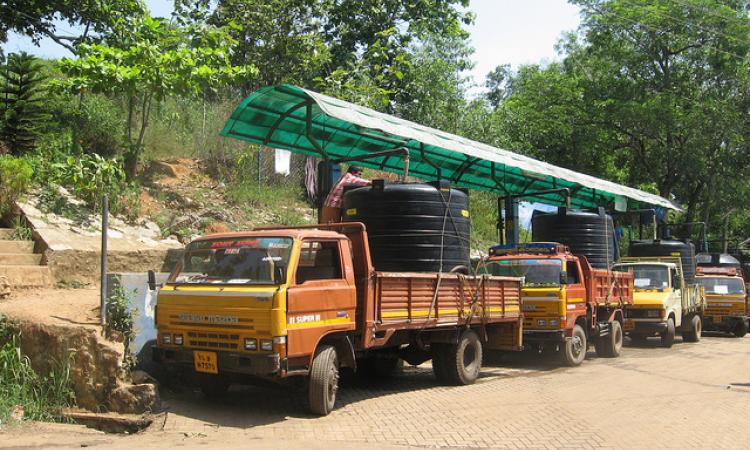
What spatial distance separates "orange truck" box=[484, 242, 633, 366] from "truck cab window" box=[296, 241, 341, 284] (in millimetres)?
4173

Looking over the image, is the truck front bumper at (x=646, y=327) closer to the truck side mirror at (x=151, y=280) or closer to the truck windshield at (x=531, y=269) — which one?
the truck windshield at (x=531, y=269)

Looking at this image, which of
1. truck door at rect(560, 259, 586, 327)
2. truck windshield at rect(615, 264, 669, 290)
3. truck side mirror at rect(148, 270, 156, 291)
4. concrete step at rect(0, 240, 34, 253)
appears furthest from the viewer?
truck windshield at rect(615, 264, 669, 290)

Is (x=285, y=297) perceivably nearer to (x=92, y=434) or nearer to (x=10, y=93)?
(x=92, y=434)

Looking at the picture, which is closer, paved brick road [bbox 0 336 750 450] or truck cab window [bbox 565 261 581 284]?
paved brick road [bbox 0 336 750 450]

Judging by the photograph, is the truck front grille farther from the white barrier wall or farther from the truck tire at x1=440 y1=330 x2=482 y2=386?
the truck tire at x1=440 y1=330 x2=482 y2=386

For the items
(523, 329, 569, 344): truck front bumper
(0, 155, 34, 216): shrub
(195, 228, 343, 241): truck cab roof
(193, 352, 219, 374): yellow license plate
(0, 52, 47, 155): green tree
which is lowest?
(523, 329, 569, 344): truck front bumper

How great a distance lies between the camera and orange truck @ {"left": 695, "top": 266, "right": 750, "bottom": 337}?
19859 mm

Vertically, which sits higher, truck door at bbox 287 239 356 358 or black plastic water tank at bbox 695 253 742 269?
black plastic water tank at bbox 695 253 742 269

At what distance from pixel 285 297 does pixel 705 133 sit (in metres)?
24.7

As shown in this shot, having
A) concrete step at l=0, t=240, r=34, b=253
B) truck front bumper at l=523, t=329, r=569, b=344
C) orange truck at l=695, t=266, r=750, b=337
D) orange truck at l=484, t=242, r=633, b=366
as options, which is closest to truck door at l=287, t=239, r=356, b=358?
orange truck at l=484, t=242, r=633, b=366

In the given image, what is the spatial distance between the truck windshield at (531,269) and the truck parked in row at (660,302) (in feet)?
16.4

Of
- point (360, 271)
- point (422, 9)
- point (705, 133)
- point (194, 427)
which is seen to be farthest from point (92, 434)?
point (705, 133)

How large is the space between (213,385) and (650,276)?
12.7 metres

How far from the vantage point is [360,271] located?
786 cm
